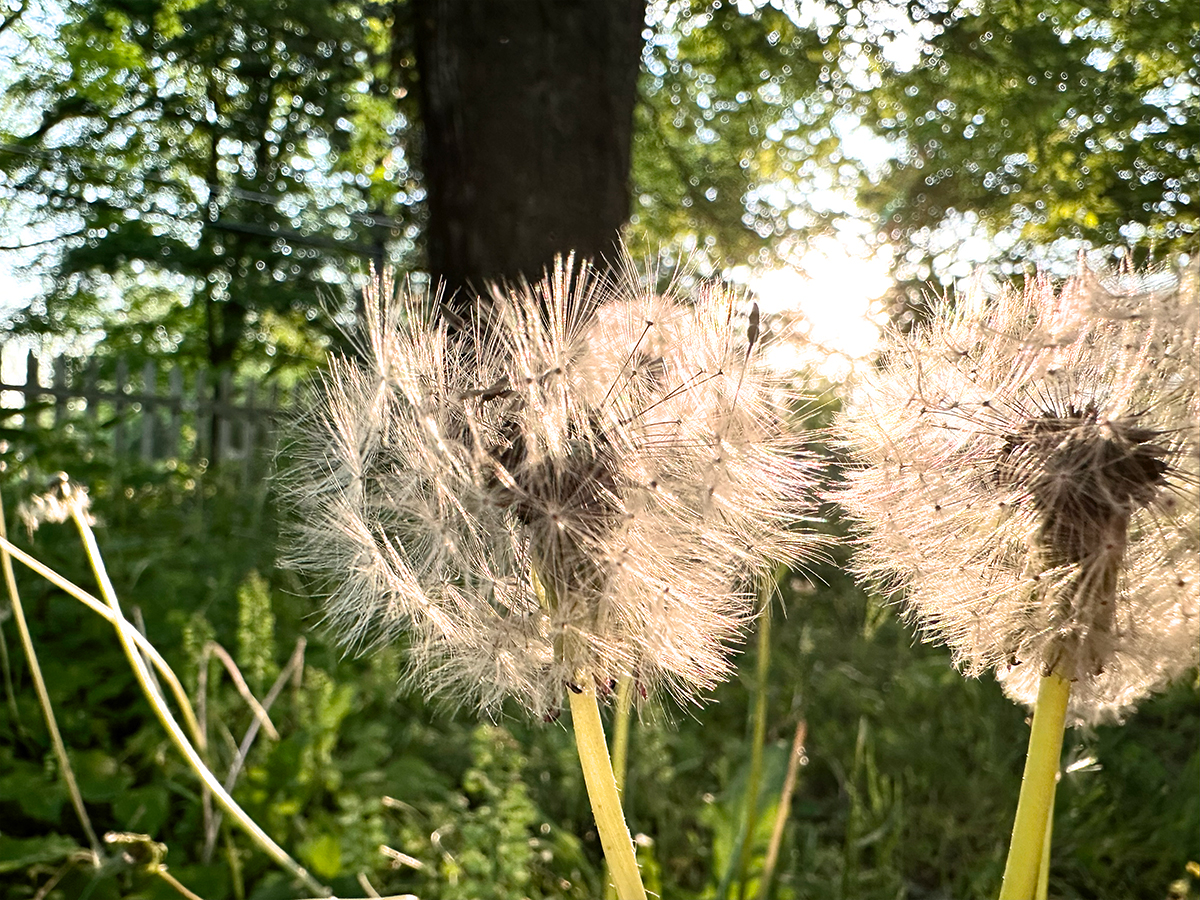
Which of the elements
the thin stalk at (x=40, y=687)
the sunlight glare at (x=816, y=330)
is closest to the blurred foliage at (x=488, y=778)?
the thin stalk at (x=40, y=687)

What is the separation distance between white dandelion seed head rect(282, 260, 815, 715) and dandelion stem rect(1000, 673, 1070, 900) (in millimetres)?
253

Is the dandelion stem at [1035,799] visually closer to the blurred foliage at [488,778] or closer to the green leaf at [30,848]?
the blurred foliage at [488,778]

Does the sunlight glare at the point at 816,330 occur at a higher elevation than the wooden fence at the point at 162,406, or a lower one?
lower

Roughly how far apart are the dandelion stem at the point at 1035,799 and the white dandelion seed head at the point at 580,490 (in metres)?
0.25

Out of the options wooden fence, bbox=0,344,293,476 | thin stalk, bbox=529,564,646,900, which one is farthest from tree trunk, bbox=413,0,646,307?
wooden fence, bbox=0,344,293,476

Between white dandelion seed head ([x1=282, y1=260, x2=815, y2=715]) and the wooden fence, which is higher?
the wooden fence

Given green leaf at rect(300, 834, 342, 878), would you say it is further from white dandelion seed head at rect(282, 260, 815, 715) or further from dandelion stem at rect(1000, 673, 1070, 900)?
dandelion stem at rect(1000, 673, 1070, 900)

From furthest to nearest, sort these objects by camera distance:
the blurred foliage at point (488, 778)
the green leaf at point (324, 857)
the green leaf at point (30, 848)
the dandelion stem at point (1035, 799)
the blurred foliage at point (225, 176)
→ the blurred foliage at point (225, 176) → the blurred foliage at point (488, 778) → the green leaf at point (324, 857) → the green leaf at point (30, 848) → the dandelion stem at point (1035, 799)

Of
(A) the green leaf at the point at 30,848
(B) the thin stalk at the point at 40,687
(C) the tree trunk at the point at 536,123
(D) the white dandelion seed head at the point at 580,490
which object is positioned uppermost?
(C) the tree trunk at the point at 536,123

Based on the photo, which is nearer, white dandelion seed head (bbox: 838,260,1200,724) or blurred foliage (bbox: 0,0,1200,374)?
white dandelion seed head (bbox: 838,260,1200,724)

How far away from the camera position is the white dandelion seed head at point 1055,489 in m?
0.85

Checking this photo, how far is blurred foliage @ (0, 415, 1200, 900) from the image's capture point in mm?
2182

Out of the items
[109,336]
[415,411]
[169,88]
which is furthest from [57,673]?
[109,336]

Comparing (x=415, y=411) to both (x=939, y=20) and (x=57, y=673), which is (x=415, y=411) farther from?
(x=939, y=20)
